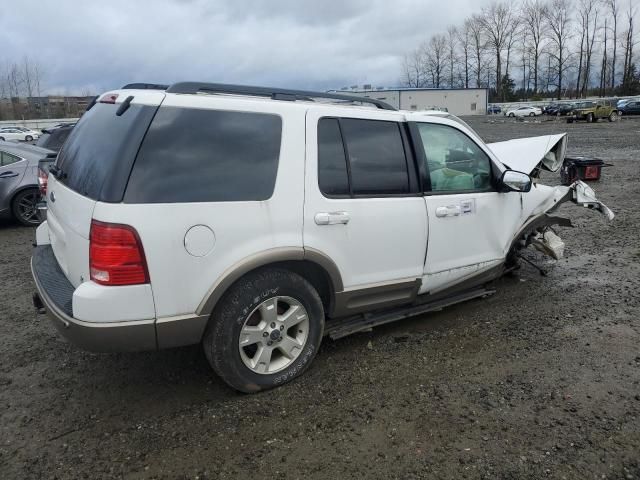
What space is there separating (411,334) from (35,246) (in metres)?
3.09

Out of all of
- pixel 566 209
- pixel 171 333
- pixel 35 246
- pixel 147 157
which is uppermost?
pixel 147 157

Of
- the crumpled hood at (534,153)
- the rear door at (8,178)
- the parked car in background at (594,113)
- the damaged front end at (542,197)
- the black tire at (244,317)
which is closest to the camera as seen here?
the black tire at (244,317)

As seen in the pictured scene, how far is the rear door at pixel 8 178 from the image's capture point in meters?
8.65

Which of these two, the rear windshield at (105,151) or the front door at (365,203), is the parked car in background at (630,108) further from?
the rear windshield at (105,151)

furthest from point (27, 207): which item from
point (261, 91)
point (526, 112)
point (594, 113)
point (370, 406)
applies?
point (526, 112)

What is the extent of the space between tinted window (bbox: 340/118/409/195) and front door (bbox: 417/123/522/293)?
0.26 meters

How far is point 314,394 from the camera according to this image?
341 centimetres

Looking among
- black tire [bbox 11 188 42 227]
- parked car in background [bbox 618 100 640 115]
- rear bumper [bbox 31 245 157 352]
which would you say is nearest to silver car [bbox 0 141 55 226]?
black tire [bbox 11 188 42 227]

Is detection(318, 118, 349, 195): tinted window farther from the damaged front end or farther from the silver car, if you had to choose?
the silver car

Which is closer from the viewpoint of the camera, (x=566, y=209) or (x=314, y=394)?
(x=314, y=394)

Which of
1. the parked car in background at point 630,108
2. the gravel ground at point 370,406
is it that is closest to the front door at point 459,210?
the gravel ground at point 370,406

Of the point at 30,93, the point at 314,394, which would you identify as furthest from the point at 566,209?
the point at 30,93

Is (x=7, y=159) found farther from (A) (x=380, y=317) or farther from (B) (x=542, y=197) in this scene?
(B) (x=542, y=197)

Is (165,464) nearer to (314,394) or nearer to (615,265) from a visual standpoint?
(314,394)
